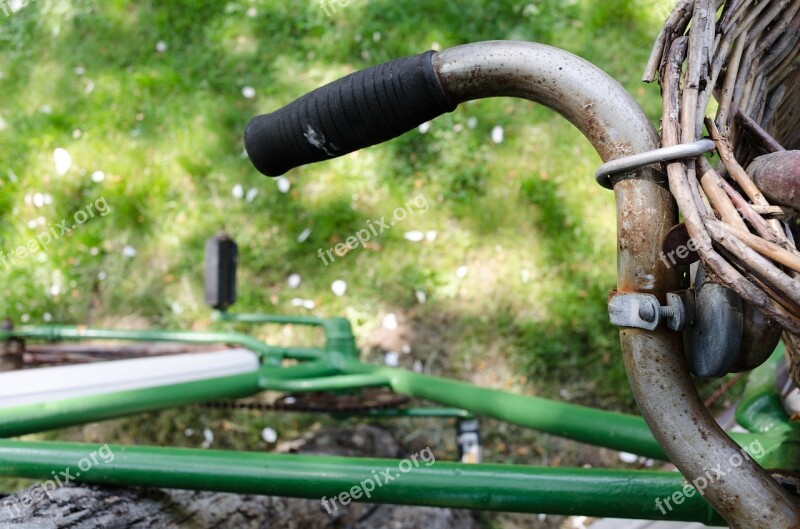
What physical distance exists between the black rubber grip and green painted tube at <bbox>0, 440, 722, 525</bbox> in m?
0.50

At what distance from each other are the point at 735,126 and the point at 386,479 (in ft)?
2.24

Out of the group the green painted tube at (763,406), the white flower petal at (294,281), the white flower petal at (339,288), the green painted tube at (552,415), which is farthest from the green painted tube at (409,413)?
the green painted tube at (763,406)

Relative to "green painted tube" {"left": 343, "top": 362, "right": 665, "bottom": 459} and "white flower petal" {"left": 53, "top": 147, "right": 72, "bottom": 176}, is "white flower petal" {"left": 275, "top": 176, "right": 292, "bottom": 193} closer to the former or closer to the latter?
"white flower petal" {"left": 53, "top": 147, "right": 72, "bottom": 176}

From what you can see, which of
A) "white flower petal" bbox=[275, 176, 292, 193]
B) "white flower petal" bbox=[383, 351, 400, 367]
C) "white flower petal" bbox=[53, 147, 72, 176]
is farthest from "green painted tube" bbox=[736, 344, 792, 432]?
"white flower petal" bbox=[53, 147, 72, 176]

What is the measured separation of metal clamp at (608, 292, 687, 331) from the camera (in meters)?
0.67

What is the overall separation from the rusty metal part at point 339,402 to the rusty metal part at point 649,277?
1.48m

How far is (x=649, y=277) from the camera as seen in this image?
69 cm

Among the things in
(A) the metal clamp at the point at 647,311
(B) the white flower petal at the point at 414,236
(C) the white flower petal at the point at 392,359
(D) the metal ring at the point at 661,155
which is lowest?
(C) the white flower petal at the point at 392,359

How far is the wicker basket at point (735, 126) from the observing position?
61cm

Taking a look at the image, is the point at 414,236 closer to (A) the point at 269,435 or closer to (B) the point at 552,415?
(A) the point at 269,435

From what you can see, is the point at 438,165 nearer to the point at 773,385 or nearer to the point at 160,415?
the point at 160,415

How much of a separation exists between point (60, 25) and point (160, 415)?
2.12 meters

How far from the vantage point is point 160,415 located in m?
2.70

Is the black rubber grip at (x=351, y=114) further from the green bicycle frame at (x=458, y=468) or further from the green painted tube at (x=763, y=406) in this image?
the green painted tube at (x=763, y=406)
